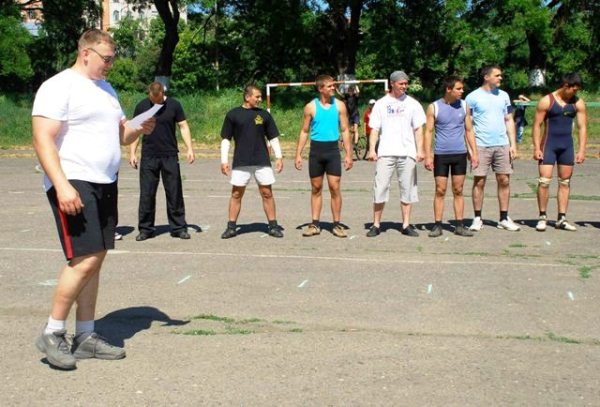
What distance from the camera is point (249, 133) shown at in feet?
35.1

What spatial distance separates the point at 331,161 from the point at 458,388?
6046 millimetres

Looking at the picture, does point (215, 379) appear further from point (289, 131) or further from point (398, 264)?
point (289, 131)

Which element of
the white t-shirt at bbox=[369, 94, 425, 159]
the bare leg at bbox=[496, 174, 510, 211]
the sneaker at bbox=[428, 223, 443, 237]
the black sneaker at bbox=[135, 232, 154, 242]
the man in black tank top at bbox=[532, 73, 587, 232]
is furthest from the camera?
the bare leg at bbox=[496, 174, 510, 211]

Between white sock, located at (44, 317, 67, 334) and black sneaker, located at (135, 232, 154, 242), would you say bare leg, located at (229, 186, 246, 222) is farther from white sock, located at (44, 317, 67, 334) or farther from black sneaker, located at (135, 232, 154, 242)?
white sock, located at (44, 317, 67, 334)

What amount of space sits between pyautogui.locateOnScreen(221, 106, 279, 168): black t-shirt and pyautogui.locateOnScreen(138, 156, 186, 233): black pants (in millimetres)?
726

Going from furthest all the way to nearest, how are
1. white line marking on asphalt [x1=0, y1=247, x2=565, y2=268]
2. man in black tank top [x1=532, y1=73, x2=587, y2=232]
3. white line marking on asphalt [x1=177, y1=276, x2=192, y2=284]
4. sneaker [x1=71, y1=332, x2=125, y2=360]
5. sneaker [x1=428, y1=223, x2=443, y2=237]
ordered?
man in black tank top [x1=532, y1=73, x2=587, y2=232]
sneaker [x1=428, y1=223, x2=443, y2=237]
white line marking on asphalt [x1=0, y1=247, x2=565, y2=268]
white line marking on asphalt [x1=177, y1=276, x2=192, y2=284]
sneaker [x1=71, y1=332, x2=125, y2=360]

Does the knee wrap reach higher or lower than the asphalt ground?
higher

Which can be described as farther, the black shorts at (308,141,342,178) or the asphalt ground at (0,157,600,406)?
the black shorts at (308,141,342,178)

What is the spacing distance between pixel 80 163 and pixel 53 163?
25cm

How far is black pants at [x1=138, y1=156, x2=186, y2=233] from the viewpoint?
10695 mm

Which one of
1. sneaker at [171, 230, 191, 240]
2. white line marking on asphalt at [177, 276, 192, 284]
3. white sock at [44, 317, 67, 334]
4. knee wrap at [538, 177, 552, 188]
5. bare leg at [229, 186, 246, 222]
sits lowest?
white line marking on asphalt at [177, 276, 192, 284]

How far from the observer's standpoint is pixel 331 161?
35.2 feet

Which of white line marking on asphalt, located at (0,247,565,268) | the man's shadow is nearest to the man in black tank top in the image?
white line marking on asphalt, located at (0,247,565,268)

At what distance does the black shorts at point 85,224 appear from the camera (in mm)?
5188
